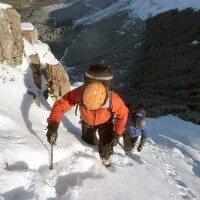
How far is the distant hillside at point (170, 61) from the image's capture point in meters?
46.0

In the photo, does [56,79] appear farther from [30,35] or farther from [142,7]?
[142,7]

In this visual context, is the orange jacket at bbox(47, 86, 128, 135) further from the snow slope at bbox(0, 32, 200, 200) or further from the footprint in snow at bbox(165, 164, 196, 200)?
the footprint in snow at bbox(165, 164, 196, 200)

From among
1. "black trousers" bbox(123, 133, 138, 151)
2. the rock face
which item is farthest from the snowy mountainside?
the rock face

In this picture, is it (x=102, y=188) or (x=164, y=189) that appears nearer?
(x=102, y=188)

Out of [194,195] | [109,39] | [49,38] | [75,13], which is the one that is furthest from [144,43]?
[194,195]

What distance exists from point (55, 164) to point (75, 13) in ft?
430

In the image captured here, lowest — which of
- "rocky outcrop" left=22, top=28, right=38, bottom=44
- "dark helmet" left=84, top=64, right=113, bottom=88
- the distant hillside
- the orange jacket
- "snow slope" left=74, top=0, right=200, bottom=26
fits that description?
the distant hillside

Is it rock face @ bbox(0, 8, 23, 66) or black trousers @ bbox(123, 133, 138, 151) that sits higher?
rock face @ bbox(0, 8, 23, 66)

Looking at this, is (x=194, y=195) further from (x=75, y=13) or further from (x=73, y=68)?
(x=75, y=13)

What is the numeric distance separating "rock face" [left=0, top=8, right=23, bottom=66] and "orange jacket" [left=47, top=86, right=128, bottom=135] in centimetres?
459

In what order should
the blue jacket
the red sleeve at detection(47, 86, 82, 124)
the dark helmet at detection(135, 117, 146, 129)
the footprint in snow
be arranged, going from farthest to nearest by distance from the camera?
1. the blue jacket
2. the dark helmet at detection(135, 117, 146, 129)
3. the footprint in snow
4. the red sleeve at detection(47, 86, 82, 124)

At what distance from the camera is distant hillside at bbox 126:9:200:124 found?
151 feet

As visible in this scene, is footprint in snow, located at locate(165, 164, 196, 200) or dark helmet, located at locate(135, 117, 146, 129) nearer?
footprint in snow, located at locate(165, 164, 196, 200)

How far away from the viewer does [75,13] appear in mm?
134125
